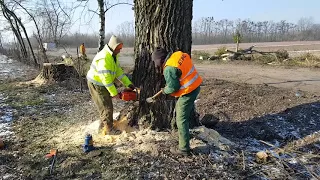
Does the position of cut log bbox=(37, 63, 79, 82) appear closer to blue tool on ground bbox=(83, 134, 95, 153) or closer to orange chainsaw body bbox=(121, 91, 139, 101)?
orange chainsaw body bbox=(121, 91, 139, 101)

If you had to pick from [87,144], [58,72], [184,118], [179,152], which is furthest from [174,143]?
[58,72]

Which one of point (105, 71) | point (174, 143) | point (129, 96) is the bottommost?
point (174, 143)

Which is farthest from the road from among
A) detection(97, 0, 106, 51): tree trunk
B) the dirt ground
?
detection(97, 0, 106, 51): tree trunk

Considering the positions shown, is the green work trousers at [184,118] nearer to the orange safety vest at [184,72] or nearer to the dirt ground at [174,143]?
the orange safety vest at [184,72]

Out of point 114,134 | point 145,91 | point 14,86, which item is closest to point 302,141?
point 145,91

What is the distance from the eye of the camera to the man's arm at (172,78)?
3410 millimetres

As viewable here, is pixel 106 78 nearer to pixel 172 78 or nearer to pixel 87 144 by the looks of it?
pixel 87 144

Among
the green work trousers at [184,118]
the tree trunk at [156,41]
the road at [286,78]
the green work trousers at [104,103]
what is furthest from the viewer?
the road at [286,78]

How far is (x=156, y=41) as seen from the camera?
13.1 ft

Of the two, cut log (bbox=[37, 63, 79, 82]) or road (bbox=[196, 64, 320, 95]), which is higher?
cut log (bbox=[37, 63, 79, 82])

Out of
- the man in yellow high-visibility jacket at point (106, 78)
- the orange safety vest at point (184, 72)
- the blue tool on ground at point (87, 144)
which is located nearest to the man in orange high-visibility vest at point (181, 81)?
the orange safety vest at point (184, 72)

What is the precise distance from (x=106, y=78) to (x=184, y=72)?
118cm

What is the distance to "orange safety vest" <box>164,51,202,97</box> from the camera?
3.43 metres

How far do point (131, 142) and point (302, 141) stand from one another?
2.98 m
